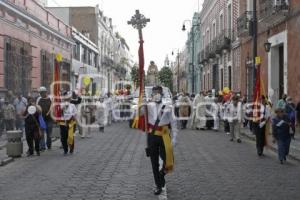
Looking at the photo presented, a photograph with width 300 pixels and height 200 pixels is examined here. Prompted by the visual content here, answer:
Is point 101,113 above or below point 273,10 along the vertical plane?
below

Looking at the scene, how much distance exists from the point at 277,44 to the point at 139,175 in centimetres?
1344

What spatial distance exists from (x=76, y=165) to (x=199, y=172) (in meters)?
2.65

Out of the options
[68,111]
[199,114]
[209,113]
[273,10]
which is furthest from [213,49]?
[68,111]

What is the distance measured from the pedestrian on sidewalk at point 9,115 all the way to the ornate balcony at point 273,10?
1016 centimetres

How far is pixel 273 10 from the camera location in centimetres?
2062

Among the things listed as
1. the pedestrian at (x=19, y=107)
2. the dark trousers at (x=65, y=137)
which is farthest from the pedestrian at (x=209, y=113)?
the dark trousers at (x=65, y=137)

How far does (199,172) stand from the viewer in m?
Result: 10.3

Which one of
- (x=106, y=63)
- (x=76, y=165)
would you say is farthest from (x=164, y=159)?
(x=106, y=63)

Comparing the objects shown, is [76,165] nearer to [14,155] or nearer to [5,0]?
[14,155]

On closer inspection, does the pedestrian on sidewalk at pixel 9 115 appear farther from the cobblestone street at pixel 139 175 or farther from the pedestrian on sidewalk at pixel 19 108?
the cobblestone street at pixel 139 175

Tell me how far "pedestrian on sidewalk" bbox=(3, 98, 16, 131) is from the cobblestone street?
147 inches

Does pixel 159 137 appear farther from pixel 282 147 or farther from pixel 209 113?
pixel 209 113

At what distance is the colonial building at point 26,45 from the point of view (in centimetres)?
1979

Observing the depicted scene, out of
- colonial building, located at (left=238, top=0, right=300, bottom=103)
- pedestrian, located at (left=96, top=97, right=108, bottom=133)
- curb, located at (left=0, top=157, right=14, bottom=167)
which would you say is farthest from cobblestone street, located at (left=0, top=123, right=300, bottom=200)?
pedestrian, located at (left=96, top=97, right=108, bottom=133)
